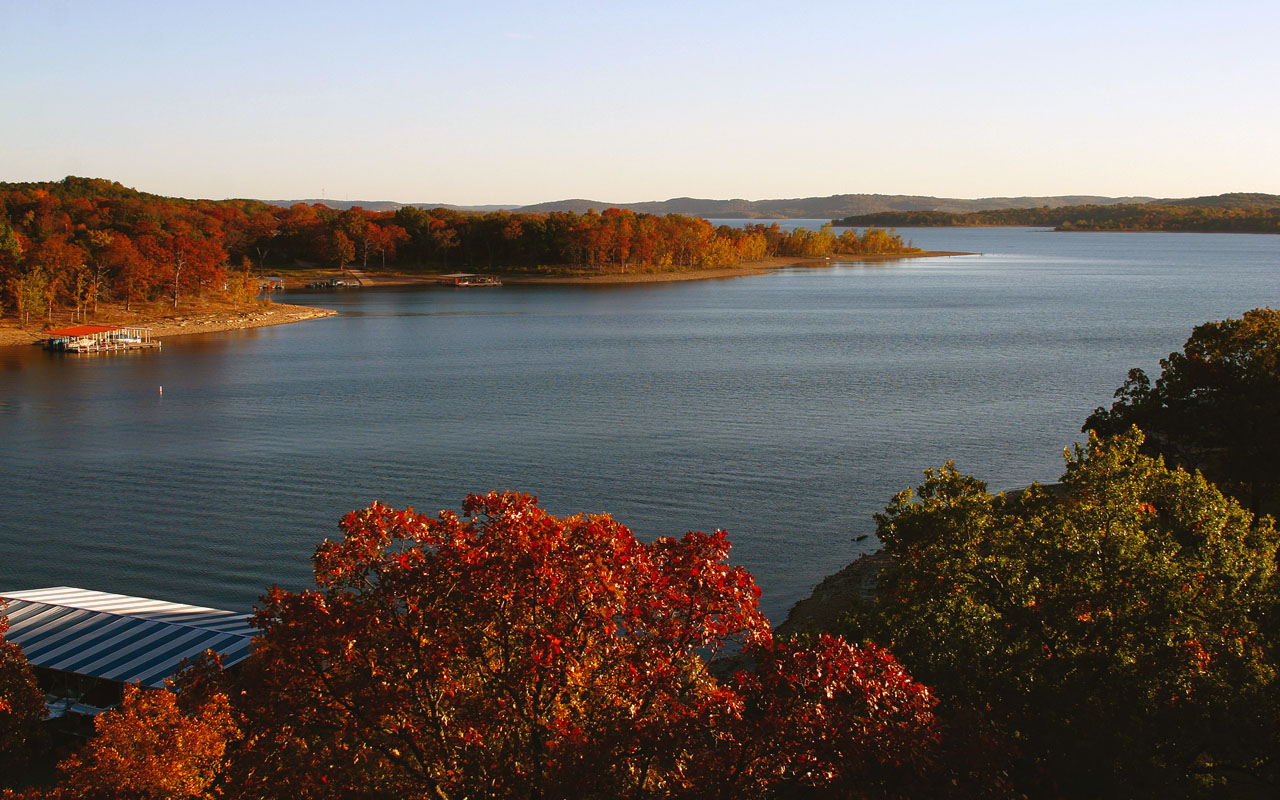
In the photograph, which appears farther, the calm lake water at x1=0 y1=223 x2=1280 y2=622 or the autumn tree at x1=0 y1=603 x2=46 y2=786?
the calm lake water at x1=0 y1=223 x2=1280 y2=622

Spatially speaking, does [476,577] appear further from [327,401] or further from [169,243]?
[169,243]

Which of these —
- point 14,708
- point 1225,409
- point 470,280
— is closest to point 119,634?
point 14,708

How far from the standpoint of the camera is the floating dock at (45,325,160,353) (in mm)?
64688

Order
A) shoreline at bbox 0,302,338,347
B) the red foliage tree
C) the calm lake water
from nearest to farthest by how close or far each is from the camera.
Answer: the red foliage tree, the calm lake water, shoreline at bbox 0,302,338,347

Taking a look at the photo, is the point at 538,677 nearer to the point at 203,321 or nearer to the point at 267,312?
the point at 203,321

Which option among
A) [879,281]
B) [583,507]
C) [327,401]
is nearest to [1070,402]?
[583,507]

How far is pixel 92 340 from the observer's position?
65.8 meters

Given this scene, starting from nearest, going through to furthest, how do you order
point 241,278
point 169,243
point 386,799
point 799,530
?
1. point 386,799
2. point 799,530
3. point 169,243
4. point 241,278

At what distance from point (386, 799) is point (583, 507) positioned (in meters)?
19.0

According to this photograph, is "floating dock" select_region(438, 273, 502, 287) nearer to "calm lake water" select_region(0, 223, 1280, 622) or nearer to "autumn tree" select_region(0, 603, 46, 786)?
"calm lake water" select_region(0, 223, 1280, 622)

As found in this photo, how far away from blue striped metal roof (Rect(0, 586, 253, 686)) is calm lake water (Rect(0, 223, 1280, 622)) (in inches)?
110

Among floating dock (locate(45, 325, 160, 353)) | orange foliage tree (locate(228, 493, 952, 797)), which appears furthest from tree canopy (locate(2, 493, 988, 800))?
floating dock (locate(45, 325, 160, 353))

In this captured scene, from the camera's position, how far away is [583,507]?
94.7 feet

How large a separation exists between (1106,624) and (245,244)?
13413cm
